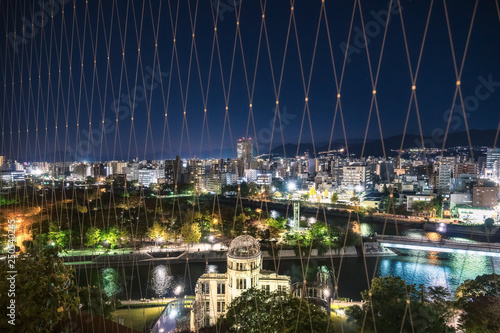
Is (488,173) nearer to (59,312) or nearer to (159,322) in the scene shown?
(159,322)

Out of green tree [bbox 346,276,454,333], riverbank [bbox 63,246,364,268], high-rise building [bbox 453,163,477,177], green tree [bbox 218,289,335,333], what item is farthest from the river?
high-rise building [bbox 453,163,477,177]

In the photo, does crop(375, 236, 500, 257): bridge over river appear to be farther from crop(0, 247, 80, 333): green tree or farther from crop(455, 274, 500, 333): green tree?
crop(0, 247, 80, 333): green tree

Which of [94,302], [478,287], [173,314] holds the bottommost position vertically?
[173,314]

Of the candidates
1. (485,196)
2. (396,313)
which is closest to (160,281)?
(396,313)

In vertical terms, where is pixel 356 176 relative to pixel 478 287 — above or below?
above

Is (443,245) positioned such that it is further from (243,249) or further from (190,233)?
(190,233)

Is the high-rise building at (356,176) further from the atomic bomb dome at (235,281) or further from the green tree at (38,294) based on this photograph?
the green tree at (38,294)

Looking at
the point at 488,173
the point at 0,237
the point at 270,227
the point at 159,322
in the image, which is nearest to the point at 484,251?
the point at 270,227
